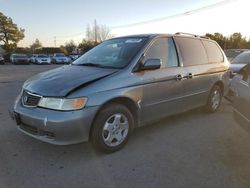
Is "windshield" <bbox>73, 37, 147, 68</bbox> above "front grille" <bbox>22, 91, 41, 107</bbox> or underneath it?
above

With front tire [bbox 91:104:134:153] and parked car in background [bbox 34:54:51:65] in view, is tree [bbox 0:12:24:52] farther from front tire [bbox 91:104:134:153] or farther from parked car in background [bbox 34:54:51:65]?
front tire [bbox 91:104:134:153]

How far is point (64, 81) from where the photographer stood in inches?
147

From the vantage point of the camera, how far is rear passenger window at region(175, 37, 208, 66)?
5040mm

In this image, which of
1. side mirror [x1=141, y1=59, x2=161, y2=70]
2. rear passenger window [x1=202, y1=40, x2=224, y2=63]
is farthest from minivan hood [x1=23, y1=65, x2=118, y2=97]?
rear passenger window [x1=202, y1=40, x2=224, y2=63]

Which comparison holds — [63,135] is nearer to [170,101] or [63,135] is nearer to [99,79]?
[99,79]

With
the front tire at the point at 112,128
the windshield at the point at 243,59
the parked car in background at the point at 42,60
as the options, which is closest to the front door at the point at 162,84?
the front tire at the point at 112,128

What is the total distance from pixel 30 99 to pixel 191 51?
3.22 m

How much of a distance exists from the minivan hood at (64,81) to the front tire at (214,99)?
2.86 meters

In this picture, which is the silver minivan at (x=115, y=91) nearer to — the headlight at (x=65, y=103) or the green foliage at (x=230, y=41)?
the headlight at (x=65, y=103)

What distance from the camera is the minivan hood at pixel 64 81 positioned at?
3.54m

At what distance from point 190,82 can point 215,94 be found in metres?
1.27

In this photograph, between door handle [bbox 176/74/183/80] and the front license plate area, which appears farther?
door handle [bbox 176/74/183/80]

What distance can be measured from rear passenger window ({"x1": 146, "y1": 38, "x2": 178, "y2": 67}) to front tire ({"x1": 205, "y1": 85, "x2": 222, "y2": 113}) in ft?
5.26

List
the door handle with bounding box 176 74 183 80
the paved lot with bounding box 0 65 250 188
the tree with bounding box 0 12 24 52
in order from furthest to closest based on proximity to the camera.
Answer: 1. the tree with bounding box 0 12 24 52
2. the door handle with bounding box 176 74 183 80
3. the paved lot with bounding box 0 65 250 188
